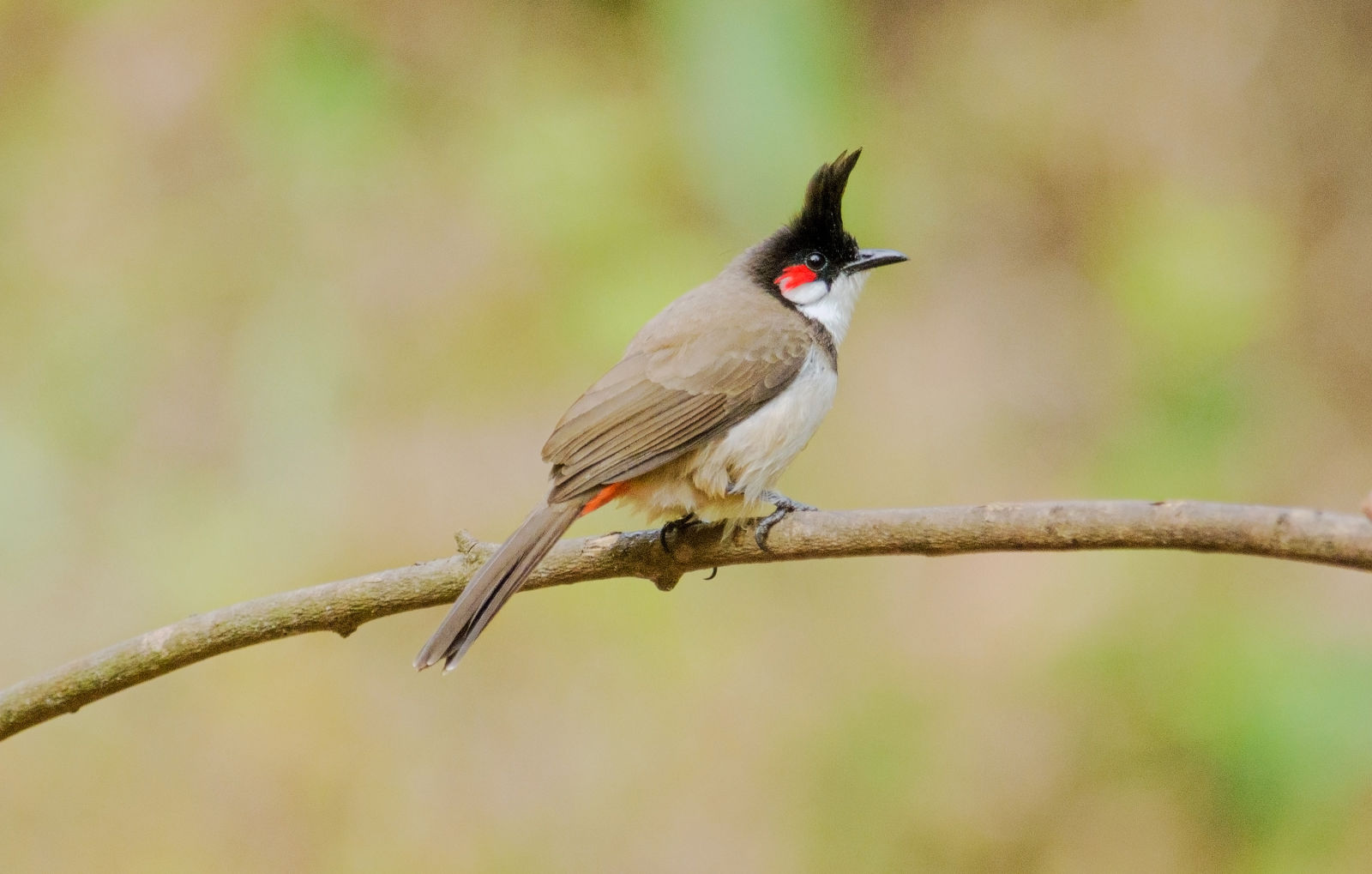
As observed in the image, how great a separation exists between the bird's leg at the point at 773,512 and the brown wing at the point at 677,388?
6.9 inches

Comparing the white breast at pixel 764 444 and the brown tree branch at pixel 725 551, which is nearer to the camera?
the brown tree branch at pixel 725 551

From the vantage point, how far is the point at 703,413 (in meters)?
2.76

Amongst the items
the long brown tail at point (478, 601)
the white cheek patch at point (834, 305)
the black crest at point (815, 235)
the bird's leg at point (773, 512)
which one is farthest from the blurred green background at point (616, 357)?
the long brown tail at point (478, 601)

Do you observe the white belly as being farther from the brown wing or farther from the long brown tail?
the long brown tail

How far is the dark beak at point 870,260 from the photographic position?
10.8ft

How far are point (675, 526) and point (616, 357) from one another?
226 centimetres

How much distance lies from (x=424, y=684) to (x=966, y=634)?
1.87 meters

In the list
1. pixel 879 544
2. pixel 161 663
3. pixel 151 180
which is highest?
pixel 151 180

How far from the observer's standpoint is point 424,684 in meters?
4.66

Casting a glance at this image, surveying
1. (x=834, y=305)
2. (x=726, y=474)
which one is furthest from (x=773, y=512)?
(x=834, y=305)

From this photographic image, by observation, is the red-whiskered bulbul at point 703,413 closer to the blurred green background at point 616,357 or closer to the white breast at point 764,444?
the white breast at point 764,444

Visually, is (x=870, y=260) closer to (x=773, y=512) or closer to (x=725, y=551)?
(x=773, y=512)

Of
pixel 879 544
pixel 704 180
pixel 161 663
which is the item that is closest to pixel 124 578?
pixel 704 180

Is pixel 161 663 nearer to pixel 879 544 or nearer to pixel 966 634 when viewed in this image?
pixel 879 544
